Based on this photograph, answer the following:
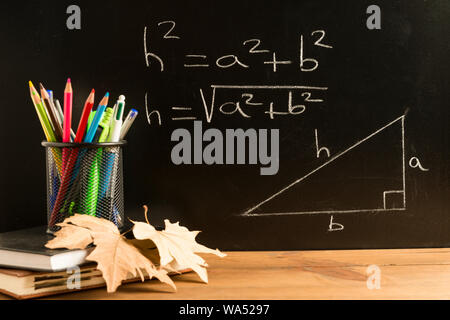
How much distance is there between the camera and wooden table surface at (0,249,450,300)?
0.66 meters

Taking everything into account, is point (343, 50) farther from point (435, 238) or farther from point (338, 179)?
point (435, 238)

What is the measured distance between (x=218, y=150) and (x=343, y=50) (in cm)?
33

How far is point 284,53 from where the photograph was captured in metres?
0.93

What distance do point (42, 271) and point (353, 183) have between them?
617 millimetres

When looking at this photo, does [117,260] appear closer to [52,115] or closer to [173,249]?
[173,249]

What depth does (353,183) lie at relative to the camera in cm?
95

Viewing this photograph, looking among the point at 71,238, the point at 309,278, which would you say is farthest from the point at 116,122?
the point at 309,278

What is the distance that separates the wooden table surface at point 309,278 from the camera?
0.66 meters

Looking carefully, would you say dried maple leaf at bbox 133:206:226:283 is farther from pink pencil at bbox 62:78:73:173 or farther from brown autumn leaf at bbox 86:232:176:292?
pink pencil at bbox 62:78:73:173

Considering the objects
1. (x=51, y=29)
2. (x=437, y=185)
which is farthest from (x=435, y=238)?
(x=51, y=29)

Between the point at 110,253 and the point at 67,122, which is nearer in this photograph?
the point at 110,253

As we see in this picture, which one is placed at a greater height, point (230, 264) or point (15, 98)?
point (15, 98)

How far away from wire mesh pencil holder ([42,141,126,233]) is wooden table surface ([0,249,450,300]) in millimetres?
160

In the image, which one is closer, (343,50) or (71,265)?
(71,265)
